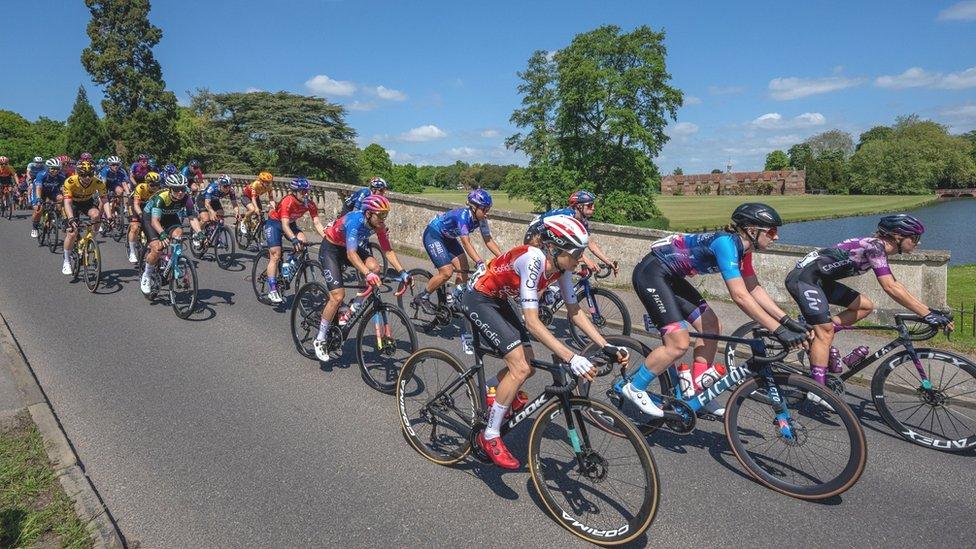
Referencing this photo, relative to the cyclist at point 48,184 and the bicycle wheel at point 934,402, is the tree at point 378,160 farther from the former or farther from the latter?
the bicycle wheel at point 934,402

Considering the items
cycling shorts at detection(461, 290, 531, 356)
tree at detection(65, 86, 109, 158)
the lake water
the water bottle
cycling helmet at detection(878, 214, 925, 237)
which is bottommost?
the lake water

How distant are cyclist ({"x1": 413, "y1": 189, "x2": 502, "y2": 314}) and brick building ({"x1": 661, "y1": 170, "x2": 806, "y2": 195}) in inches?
5110

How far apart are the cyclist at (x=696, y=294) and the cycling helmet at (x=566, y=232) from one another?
1551 mm

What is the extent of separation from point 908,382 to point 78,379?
8978 mm

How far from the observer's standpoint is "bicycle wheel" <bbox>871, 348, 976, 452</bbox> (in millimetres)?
4930

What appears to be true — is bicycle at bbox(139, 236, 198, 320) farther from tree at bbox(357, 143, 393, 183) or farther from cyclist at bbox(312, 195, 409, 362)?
tree at bbox(357, 143, 393, 183)

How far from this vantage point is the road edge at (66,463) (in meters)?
3.57

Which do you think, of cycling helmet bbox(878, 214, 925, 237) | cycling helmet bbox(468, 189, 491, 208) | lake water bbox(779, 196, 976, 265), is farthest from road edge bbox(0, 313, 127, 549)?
lake water bbox(779, 196, 976, 265)

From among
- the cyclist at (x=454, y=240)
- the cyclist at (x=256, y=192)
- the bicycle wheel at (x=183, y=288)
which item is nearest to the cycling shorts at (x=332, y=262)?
the cyclist at (x=454, y=240)

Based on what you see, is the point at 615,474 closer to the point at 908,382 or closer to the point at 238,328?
the point at 908,382

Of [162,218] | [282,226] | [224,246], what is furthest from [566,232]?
[224,246]

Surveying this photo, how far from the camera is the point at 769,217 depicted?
15.7 feet

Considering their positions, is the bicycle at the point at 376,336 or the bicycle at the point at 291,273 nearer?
the bicycle at the point at 376,336

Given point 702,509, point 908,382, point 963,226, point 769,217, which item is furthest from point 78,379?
point 963,226
